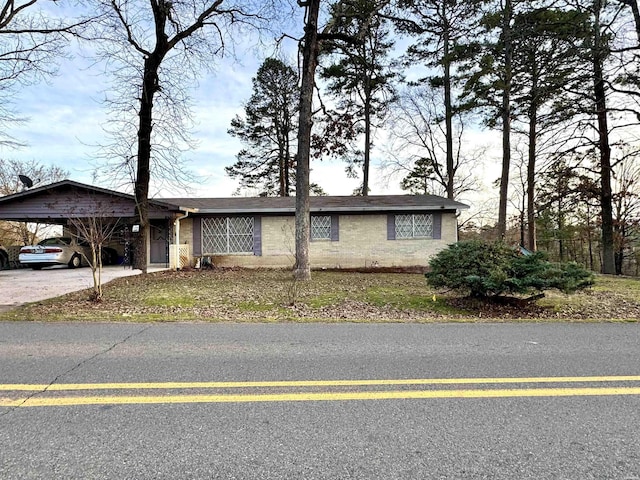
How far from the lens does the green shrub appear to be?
7.37 metres

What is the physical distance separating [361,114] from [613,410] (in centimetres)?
2330

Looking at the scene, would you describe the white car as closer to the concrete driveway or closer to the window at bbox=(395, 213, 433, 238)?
the concrete driveway

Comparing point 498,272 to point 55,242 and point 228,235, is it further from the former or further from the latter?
point 55,242

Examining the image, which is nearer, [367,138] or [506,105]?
[506,105]

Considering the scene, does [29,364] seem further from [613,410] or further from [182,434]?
[613,410]

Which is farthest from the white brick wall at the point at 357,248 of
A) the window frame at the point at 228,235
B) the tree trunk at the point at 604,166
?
the tree trunk at the point at 604,166

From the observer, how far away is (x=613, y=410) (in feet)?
9.77

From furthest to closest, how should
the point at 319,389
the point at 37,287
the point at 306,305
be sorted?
the point at 37,287 < the point at 306,305 < the point at 319,389

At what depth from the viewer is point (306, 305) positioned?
8.22m

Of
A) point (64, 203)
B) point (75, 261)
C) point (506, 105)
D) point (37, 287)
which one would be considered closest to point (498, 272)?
point (37, 287)

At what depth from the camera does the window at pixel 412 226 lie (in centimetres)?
1670

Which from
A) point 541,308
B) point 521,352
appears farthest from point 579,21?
point 521,352

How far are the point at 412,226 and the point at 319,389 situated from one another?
14004 millimetres

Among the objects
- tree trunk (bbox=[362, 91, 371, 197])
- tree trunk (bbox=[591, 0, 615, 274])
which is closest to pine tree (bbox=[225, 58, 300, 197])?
tree trunk (bbox=[362, 91, 371, 197])
